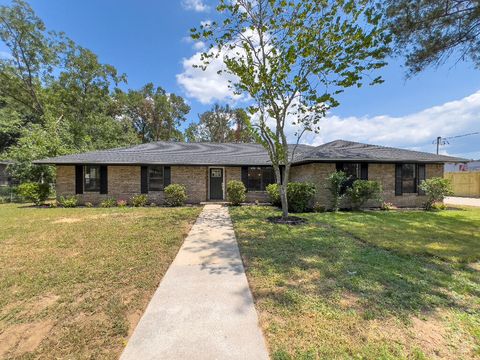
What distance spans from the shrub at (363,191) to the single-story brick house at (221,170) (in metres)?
1.10

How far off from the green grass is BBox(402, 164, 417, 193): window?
12.1 metres

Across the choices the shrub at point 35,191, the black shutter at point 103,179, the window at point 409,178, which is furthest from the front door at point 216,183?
the window at point 409,178

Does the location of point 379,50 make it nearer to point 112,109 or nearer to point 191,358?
point 191,358

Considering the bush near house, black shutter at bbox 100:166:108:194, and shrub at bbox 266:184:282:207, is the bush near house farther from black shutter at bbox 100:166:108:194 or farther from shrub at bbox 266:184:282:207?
black shutter at bbox 100:166:108:194

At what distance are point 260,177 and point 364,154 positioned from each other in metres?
5.76

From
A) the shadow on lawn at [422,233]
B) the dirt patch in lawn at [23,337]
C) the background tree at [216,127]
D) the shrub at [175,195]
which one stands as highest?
the background tree at [216,127]

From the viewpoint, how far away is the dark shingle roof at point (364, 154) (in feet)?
37.6

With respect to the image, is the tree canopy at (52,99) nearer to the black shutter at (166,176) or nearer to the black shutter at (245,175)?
the black shutter at (166,176)

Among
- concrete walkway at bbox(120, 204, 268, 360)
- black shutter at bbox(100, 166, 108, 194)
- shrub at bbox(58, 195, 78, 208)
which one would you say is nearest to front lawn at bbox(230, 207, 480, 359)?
concrete walkway at bbox(120, 204, 268, 360)

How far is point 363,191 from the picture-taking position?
11.1 metres

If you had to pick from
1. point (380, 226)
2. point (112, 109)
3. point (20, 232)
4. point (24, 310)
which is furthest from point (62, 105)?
point (380, 226)

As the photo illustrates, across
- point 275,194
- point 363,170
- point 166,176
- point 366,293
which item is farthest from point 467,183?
point 166,176

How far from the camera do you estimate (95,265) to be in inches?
173

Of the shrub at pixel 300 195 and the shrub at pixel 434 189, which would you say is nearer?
the shrub at pixel 300 195
